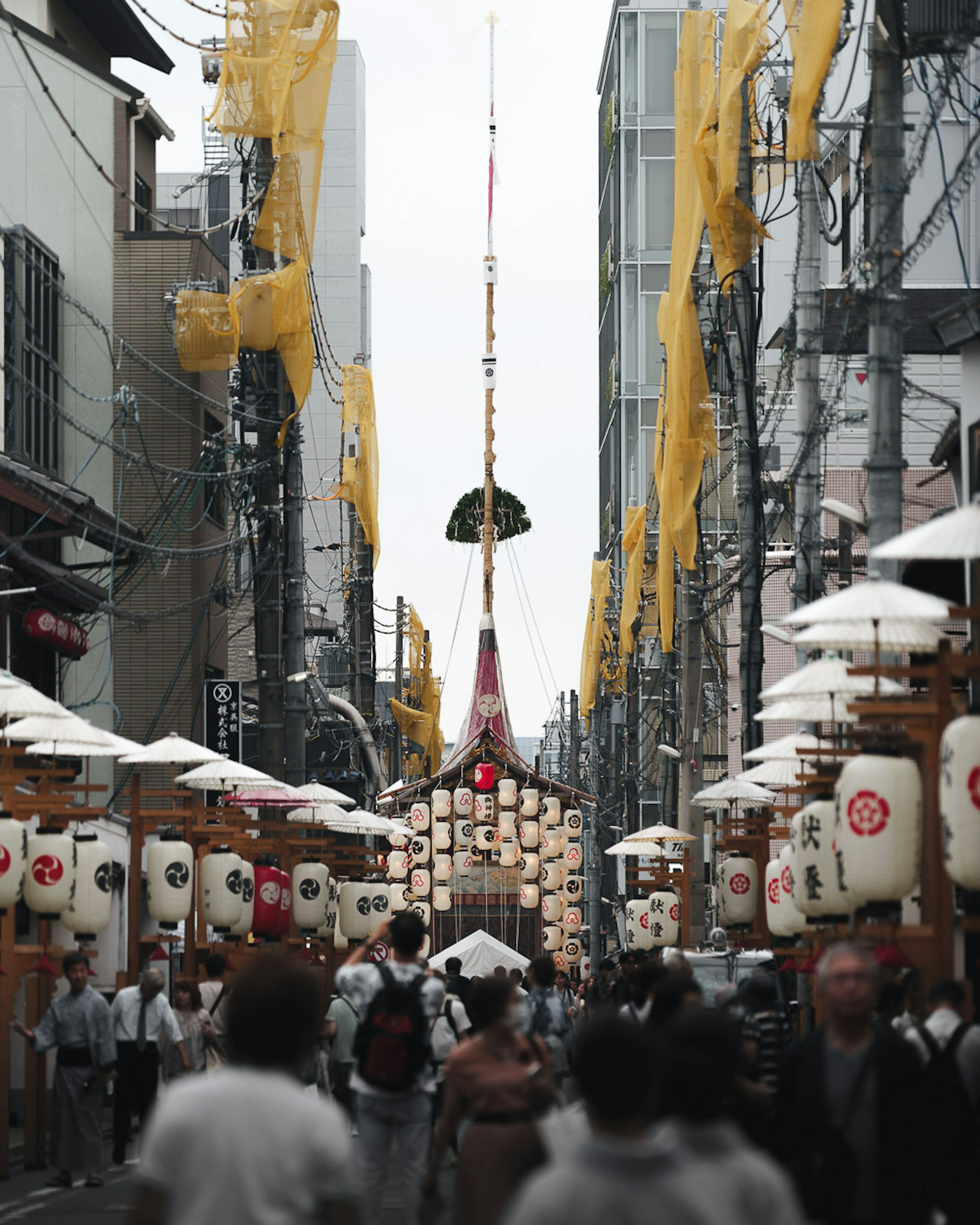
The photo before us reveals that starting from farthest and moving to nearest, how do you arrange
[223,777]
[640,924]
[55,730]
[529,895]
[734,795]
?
A: 1. [529,895]
2. [640,924]
3. [734,795]
4. [223,777]
5. [55,730]

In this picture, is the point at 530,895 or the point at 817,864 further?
the point at 530,895

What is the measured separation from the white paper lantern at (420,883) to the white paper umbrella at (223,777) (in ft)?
99.3

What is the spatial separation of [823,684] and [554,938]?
127 feet

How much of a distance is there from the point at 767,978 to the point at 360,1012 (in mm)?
3053

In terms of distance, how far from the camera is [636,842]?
101 feet

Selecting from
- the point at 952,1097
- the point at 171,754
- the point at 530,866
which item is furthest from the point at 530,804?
the point at 952,1097

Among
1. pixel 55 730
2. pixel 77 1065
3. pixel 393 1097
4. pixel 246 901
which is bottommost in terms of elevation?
pixel 77 1065

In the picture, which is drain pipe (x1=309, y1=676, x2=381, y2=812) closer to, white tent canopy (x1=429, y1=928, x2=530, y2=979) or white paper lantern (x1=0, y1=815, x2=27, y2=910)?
white tent canopy (x1=429, y1=928, x2=530, y2=979)

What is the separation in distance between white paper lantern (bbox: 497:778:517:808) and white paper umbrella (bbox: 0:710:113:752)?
3664 centimetres

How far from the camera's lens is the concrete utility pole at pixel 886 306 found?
14.3 m

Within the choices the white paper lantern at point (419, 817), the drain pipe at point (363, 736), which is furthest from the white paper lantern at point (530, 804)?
the drain pipe at point (363, 736)

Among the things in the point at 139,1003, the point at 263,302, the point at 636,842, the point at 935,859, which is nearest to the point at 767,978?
the point at 935,859

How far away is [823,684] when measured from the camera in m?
15.1

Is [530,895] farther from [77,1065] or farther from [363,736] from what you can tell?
[77,1065]
